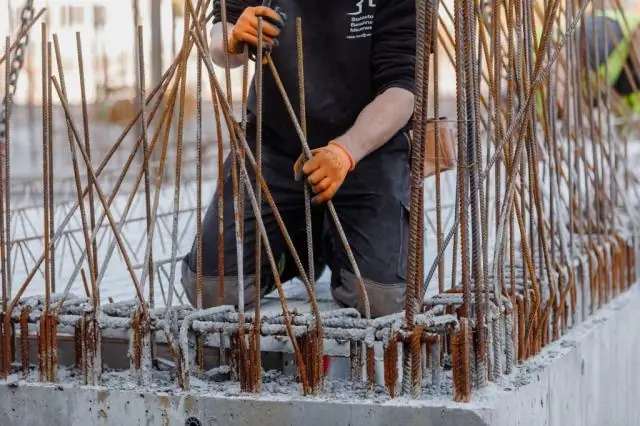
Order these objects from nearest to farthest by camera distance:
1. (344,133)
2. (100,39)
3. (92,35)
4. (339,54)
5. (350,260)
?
(350,260) → (344,133) → (339,54) → (100,39) → (92,35)

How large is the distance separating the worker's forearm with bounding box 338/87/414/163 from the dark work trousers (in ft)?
0.87

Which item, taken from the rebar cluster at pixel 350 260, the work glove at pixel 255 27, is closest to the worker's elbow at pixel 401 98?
the rebar cluster at pixel 350 260

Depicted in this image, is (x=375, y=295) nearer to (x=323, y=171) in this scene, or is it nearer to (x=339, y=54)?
(x=323, y=171)

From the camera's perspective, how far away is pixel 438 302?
12.5 feet

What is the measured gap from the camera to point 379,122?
4.20 meters

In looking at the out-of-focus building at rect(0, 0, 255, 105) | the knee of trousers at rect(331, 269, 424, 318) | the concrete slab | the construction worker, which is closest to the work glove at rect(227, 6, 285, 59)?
the construction worker

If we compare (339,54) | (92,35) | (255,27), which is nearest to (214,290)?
(339,54)

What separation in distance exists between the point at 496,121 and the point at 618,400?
1.92 m

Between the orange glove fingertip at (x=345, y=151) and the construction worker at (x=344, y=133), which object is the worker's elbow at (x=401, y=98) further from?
the orange glove fingertip at (x=345, y=151)

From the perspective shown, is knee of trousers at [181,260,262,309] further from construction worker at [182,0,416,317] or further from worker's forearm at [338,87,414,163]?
worker's forearm at [338,87,414,163]

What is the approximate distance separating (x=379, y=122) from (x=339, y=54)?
1.40 feet

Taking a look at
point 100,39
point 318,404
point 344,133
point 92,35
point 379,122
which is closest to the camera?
point 318,404

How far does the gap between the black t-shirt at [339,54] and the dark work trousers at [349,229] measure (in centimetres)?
19

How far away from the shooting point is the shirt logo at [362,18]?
4.41m
